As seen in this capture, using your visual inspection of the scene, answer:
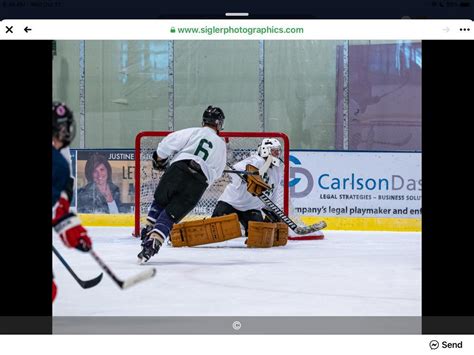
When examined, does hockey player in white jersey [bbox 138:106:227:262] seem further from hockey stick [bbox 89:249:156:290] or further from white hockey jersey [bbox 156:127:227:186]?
hockey stick [bbox 89:249:156:290]

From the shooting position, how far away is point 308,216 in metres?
6.55

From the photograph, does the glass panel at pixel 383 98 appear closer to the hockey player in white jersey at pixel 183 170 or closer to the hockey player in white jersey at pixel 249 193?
the hockey player in white jersey at pixel 249 193

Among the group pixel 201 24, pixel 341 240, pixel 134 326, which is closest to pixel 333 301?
pixel 134 326

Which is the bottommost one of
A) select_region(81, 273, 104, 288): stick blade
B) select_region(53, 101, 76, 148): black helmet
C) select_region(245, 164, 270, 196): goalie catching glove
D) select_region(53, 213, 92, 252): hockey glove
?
select_region(81, 273, 104, 288): stick blade

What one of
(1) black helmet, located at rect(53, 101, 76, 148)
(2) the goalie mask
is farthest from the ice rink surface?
(2) the goalie mask

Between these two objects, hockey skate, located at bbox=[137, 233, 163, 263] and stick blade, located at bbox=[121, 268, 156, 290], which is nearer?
stick blade, located at bbox=[121, 268, 156, 290]

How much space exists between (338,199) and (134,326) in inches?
185

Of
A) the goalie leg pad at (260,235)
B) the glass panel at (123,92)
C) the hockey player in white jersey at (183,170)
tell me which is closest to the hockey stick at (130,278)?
the hockey player in white jersey at (183,170)

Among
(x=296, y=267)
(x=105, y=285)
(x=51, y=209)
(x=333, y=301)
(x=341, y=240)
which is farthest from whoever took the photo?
(x=341, y=240)

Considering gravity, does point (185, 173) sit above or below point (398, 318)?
above

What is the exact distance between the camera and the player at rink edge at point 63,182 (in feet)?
5.91

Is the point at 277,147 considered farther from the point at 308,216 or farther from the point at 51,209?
the point at 51,209

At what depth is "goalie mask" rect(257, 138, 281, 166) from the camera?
5682mm

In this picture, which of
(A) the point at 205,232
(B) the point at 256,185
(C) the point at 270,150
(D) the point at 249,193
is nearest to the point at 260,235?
(A) the point at 205,232
